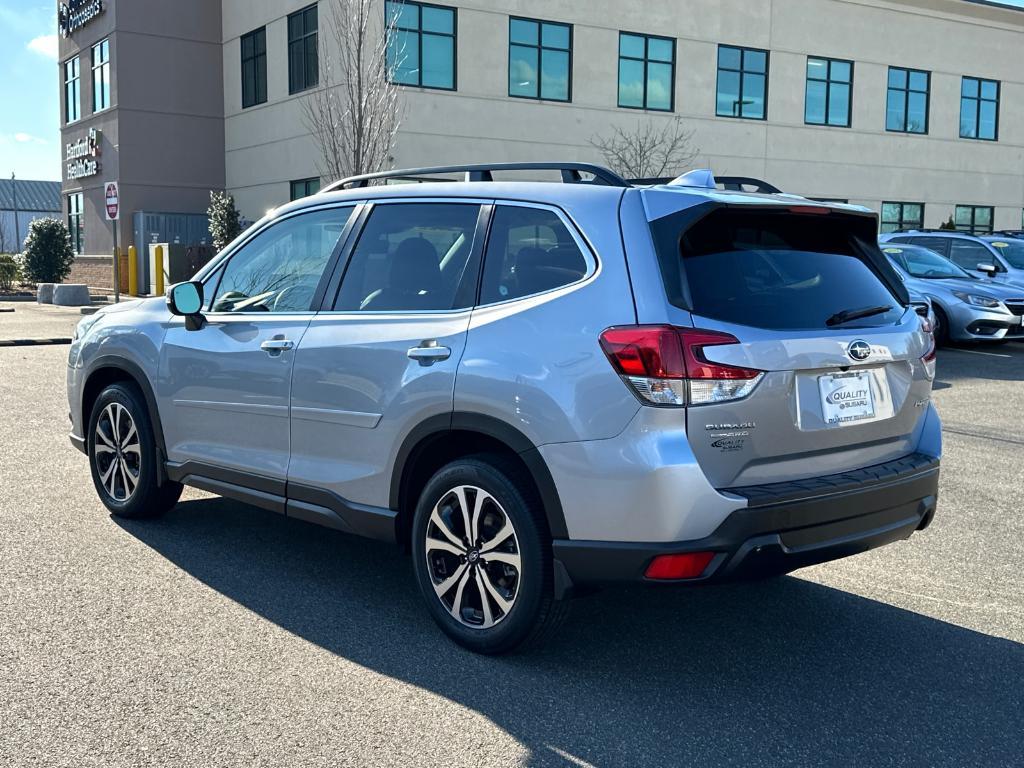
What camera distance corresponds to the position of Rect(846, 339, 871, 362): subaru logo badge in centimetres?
411

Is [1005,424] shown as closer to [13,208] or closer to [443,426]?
[443,426]

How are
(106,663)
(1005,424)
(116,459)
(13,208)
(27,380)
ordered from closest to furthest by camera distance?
(106,663) → (116,459) → (1005,424) → (27,380) → (13,208)

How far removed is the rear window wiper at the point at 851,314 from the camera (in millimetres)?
4172

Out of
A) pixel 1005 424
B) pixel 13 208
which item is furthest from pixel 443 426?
pixel 13 208

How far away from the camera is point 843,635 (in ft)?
15.0

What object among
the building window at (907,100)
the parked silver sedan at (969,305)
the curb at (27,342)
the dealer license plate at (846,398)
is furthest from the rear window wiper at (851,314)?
the building window at (907,100)

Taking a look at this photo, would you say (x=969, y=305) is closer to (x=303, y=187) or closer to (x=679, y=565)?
(x=679, y=565)

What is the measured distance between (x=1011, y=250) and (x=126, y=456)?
55.3 ft

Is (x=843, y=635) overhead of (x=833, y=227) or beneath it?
beneath

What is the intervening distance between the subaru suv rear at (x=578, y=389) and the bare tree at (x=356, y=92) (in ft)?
67.7

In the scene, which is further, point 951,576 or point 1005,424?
point 1005,424

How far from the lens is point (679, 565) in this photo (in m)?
3.76

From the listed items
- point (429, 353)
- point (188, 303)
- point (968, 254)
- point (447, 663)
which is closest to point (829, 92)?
point (968, 254)

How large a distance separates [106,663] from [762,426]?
259 cm
